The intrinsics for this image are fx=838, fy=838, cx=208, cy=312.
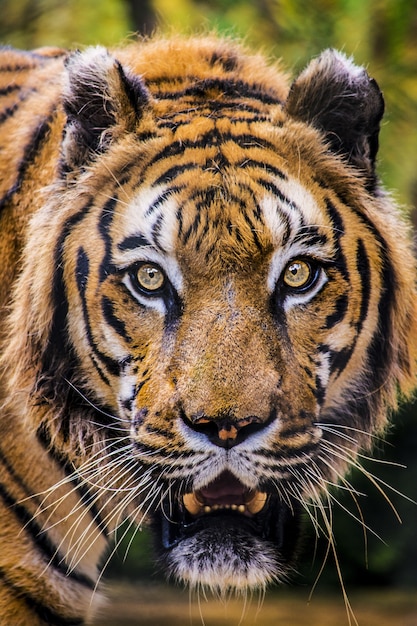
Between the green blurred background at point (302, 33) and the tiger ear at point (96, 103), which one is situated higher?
the green blurred background at point (302, 33)

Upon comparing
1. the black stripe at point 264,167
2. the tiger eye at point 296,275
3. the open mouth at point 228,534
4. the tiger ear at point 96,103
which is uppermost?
the tiger ear at point 96,103

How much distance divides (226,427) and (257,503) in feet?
0.56

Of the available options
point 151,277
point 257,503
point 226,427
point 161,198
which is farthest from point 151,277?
point 257,503

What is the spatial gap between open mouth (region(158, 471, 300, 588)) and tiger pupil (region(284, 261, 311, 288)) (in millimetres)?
243

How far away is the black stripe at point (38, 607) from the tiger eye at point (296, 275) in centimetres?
53

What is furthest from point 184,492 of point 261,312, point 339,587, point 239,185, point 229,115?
point 339,587

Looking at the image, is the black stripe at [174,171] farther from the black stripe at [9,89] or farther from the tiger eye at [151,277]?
the black stripe at [9,89]

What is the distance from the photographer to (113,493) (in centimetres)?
114

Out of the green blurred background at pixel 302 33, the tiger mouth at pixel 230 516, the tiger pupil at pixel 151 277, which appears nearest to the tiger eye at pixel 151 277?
the tiger pupil at pixel 151 277

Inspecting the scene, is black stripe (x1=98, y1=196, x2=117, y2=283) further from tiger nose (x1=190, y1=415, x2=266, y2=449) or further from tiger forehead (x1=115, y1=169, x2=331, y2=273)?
tiger nose (x1=190, y1=415, x2=266, y2=449)

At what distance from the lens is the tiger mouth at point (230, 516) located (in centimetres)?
100

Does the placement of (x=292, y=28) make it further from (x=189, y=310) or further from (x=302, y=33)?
(x=189, y=310)

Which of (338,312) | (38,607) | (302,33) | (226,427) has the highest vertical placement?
(302,33)

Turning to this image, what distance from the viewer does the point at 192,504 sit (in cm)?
102
